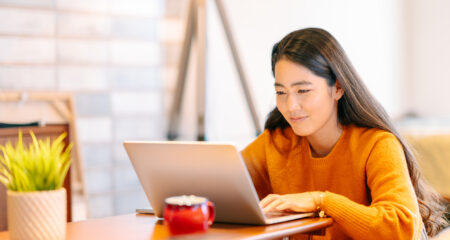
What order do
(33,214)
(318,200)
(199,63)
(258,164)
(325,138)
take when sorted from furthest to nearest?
(199,63) < (258,164) < (325,138) < (318,200) < (33,214)

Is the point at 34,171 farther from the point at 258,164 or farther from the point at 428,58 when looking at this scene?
the point at 428,58

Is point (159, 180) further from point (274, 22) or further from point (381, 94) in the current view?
point (381, 94)

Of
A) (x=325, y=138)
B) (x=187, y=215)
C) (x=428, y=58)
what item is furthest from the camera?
(x=428, y=58)

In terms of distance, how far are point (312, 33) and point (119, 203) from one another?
1.74 m

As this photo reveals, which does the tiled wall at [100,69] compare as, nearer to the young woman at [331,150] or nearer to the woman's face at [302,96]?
the young woman at [331,150]

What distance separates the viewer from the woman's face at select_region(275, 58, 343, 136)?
4.90ft

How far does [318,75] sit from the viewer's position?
4.94 ft

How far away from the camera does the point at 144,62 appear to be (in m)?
2.94

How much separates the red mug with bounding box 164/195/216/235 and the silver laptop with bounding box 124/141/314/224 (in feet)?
0.31

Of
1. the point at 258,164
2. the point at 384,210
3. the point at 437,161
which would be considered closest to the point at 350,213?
the point at 384,210

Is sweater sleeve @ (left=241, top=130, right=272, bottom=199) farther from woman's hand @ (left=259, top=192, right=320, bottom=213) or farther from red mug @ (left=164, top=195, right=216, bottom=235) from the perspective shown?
red mug @ (left=164, top=195, right=216, bottom=235)

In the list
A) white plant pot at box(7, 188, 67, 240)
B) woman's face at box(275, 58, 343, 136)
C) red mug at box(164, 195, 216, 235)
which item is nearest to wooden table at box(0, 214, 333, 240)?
red mug at box(164, 195, 216, 235)

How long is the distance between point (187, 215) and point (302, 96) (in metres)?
0.58

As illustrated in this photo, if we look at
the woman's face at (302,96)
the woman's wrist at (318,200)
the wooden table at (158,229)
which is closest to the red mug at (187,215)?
the wooden table at (158,229)
